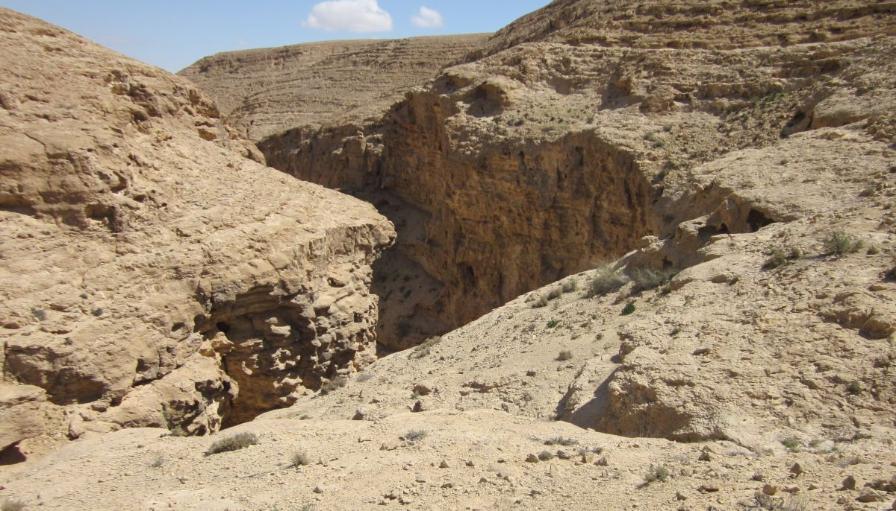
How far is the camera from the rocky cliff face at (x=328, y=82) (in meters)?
37.2

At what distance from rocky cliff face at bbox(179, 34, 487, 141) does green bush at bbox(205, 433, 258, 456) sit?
Result: 24.4 meters

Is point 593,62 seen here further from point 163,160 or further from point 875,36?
point 163,160

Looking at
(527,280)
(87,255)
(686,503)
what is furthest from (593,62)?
(686,503)

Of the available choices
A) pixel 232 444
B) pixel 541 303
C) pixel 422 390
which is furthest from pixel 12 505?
pixel 541 303

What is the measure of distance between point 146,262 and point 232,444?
3.73 metres

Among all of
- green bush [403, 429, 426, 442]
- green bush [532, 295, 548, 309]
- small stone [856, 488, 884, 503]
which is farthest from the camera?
green bush [532, 295, 548, 309]

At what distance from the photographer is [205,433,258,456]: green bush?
668 centimetres

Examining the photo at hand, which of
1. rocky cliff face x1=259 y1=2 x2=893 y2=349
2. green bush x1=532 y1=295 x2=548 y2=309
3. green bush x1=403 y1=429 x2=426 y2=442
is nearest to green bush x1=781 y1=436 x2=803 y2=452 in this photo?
green bush x1=403 y1=429 x2=426 y2=442

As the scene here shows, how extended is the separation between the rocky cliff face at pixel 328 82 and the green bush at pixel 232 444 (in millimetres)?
→ 24367

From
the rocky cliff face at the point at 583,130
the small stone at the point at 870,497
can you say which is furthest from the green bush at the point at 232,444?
the rocky cliff face at the point at 583,130

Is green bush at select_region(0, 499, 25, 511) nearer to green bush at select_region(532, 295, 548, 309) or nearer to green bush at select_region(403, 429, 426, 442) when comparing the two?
green bush at select_region(403, 429, 426, 442)

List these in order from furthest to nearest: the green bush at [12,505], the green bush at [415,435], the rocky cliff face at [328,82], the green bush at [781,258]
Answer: the rocky cliff face at [328,82] → the green bush at [781,258] → the green bush at [415,435] → the green bush at [12,505]

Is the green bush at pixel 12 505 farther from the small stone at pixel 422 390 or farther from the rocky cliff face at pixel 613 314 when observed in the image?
the small stone at pixel 422 390

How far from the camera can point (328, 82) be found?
43.5 m
